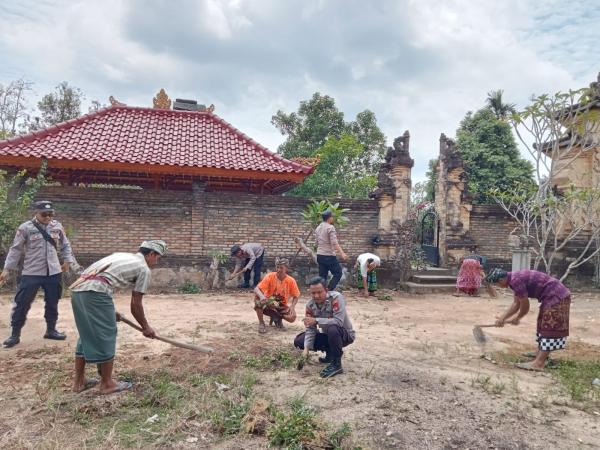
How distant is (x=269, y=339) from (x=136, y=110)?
8.30 metres

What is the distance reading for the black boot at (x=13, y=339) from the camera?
5.13 meters

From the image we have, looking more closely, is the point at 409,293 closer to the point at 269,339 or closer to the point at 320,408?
the point at 269,339

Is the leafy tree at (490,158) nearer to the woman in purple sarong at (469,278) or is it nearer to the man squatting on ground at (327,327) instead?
the woman in purple sarong at (469,278)

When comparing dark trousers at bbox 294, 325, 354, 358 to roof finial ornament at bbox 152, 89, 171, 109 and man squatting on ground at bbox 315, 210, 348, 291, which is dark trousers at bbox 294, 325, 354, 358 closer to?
man squatting on ground at bbox 315, 210, 348, 291

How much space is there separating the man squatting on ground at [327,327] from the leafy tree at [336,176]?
1437cm

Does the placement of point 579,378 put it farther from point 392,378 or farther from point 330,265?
point 330,265

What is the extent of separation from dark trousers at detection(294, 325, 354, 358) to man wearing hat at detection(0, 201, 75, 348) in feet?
10.3

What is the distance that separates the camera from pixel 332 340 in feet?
14.3

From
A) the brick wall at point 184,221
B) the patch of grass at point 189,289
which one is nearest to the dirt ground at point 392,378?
the patch of grass at point 189,289

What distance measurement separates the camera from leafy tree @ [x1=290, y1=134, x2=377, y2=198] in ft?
63.0

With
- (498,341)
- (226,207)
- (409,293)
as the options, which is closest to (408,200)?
(409,293)

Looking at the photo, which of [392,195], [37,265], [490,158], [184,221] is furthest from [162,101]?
[490,158]

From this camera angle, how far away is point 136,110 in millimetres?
11508

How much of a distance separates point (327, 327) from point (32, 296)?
11.8 feet
